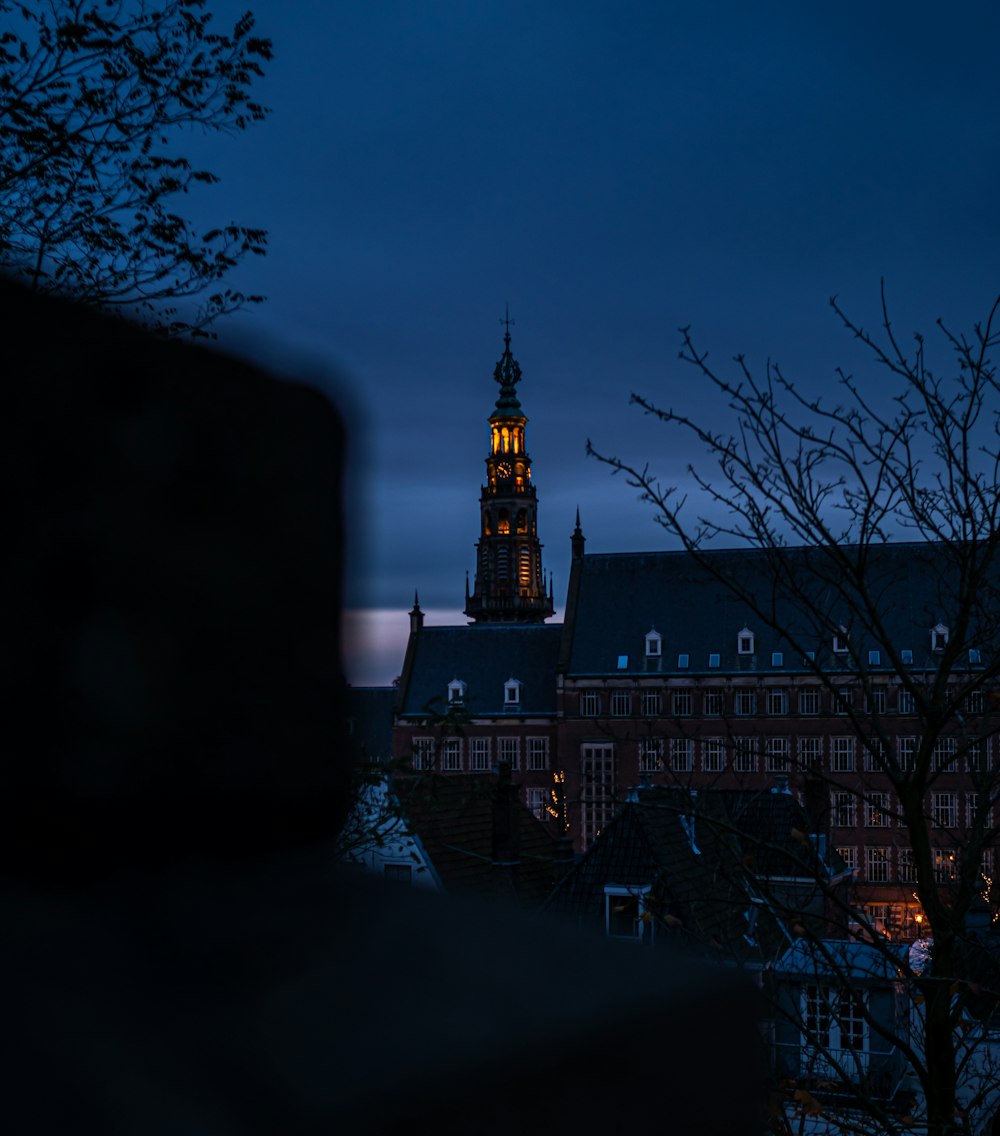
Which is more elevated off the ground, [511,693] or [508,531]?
[508,531]

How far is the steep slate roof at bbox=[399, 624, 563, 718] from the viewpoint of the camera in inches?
1871

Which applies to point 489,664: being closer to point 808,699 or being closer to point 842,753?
point 808,699

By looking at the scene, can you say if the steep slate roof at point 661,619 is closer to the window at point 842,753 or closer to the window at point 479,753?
the window at point 842,753

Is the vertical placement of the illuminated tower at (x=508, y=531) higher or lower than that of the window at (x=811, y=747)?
higher

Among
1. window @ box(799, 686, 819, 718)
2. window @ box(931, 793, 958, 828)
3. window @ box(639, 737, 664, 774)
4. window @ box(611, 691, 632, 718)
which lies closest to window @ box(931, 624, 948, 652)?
window @ box(799, 686, 819, 718)

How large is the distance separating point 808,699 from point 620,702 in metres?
7.78

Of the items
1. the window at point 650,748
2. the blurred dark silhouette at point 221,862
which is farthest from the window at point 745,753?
the blurred dark silhouette at point 221,862

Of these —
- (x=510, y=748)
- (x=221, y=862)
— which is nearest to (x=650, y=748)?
(x=221, y=862)

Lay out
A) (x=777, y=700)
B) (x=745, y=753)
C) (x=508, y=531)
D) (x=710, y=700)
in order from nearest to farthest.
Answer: (x=745, y=753) → (x=777, y=700) → (x=710, y=700) → (x=508, y=531)

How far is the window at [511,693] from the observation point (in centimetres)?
4738

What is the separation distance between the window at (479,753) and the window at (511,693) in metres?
1.87

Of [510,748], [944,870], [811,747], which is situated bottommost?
[944,870]

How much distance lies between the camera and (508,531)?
7719 cm

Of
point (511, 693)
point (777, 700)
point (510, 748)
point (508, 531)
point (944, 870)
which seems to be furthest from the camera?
point (508, 531)
